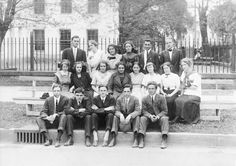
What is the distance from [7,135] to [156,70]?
3.61 metres

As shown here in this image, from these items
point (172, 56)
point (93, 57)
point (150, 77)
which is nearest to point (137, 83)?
point (150, 77)

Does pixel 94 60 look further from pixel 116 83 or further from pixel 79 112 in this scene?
pixel 79 112

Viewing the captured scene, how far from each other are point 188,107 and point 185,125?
386mm

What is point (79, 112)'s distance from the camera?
877cm

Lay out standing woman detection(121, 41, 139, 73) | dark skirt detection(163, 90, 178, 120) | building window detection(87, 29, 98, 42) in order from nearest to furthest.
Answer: dark skirt detection(163, 90, 178, 120) < standing woman detection(121, 41, 139, 73) < building window detection(87, 29, 98, 42)

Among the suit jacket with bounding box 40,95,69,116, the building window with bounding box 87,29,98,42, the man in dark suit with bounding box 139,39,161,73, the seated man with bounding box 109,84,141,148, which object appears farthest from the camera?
the building window with bounding box 87,29,98,42

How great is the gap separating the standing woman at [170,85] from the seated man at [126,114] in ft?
3.24

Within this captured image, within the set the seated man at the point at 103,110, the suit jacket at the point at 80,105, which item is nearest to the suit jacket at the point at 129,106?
the seated man at the point at 103,110

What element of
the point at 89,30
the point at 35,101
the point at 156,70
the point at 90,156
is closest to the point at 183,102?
the point at 156,70

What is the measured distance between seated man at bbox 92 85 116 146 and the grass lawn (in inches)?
51.4

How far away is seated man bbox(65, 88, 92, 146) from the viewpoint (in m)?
8.48

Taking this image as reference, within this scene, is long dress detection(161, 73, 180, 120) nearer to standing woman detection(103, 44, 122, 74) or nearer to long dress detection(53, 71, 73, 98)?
standing woman detection(103, 44, 122, 74)

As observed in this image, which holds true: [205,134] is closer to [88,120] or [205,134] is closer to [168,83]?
[168,83]

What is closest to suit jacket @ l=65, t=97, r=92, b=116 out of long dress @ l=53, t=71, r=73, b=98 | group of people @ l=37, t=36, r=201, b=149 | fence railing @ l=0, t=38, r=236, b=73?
group of people @ l=37, t=36, r=201, b=149
